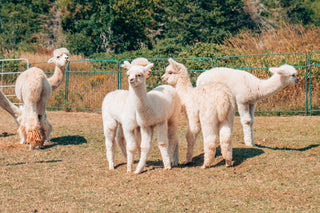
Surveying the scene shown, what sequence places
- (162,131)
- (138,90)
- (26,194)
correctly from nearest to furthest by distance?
(26,194) → (138,90) → (162,131)

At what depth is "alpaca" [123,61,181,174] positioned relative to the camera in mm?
6539

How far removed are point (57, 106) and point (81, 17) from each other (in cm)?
1803

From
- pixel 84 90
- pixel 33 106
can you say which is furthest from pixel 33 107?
pixel 84 90

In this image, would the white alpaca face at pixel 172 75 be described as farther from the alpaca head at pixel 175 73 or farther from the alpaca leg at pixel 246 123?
the alpaca leg at pixel 246 123

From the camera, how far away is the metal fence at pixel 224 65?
1459cm

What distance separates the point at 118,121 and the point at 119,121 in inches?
2.9

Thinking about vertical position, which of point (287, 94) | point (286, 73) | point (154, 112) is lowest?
point (287, 94)

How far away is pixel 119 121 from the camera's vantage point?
288 inches

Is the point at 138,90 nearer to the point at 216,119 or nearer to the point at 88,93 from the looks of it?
the point at 216,119

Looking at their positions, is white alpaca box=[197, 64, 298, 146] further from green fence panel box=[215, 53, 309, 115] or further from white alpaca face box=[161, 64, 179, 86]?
green fence panel box=[215, 53, 309, 115]

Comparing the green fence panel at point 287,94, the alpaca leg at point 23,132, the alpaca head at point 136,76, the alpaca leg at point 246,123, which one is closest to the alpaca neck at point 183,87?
the alpaca head at point 136,76

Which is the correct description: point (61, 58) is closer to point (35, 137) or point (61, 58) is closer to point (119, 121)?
point (35, 137)

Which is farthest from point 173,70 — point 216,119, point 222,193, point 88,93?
point 88,93

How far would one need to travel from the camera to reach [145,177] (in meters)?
6.83
